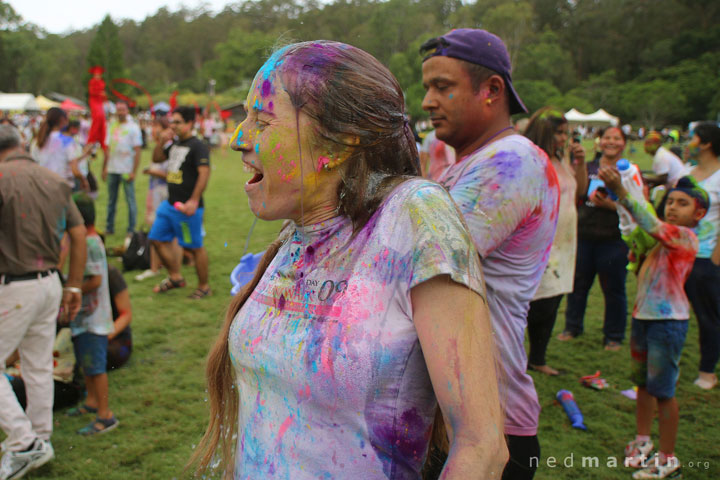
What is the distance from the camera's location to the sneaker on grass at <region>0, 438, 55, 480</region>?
3.18 metres

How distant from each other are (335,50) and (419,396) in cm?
73

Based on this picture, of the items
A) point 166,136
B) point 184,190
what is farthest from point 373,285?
point 166,136

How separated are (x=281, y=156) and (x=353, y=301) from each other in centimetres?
35

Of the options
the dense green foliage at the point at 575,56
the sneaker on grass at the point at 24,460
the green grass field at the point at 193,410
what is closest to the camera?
the sneaker on grass at the point at 24,460

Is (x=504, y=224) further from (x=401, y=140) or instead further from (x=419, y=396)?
(x=419, y=396)

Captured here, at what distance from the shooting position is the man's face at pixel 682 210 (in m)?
3.58

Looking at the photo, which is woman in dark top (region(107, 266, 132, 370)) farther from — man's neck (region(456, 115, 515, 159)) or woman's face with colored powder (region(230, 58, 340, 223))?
woman's face with colored powder (region(230, 58, 340, 223))

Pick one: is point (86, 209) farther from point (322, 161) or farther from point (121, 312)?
point (322, 161)

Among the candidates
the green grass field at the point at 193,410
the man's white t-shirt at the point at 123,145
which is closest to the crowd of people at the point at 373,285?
the green grass field at the point at 193,410

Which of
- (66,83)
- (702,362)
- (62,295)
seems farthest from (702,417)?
(66,83)

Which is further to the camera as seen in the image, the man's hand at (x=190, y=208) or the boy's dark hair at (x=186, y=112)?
the boy's dark hair at (x=186, y=112)

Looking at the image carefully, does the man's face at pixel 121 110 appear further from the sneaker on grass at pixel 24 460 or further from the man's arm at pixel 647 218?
the man's arm at pixel 647 218

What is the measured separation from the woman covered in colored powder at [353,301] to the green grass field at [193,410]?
1.64 feet

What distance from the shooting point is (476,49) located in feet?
6.59
